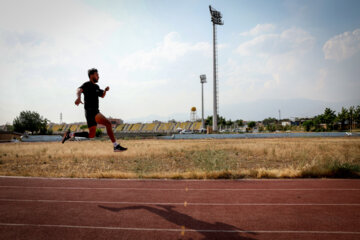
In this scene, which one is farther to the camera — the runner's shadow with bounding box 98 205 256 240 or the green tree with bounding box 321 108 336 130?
the green tree with bounding box 321 108 336 130

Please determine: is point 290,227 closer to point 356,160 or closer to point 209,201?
point 209,201

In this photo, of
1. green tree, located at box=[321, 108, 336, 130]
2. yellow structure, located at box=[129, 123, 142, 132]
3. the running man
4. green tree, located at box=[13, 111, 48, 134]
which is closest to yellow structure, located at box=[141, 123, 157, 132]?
yellow structure, located at box=[129, 123, 142, 132]

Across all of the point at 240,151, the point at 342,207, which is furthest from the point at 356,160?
the point at 342,207

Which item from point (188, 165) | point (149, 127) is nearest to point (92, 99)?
point (188, 165)

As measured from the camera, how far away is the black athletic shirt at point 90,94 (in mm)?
5461

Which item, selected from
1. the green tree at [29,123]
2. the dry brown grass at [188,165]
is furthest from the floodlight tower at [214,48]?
the green tree at [29,123]

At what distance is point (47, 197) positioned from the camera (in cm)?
920

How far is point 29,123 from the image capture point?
239ft

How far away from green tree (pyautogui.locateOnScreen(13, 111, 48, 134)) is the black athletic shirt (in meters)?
A: 76.7

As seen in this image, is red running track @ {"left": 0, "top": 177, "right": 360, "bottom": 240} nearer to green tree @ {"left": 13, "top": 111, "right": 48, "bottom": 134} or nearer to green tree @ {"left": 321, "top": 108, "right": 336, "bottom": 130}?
green tree @ {"left": 13, "top": 111, "right": 48, "bottom": 134}

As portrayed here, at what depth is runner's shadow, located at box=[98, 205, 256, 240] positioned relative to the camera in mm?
5613

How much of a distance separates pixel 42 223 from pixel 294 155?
65.4 feet

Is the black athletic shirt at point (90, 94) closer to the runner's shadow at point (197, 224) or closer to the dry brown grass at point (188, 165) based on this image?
the runner's shadow at point (197, 224)

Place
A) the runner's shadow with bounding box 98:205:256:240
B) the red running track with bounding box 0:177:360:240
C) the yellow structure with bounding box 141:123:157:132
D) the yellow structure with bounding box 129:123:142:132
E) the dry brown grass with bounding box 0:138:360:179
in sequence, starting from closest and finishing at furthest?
the runner's shadow with bounding box 98:205:256:240 → the red running track with bounding box 0:177:360:240 → the dry brown grass with bounding box 0:138:360:179 → the yellow structure with bounding box 129:123:142:132 → the yellow structure with bounding box 141:123:157:132
